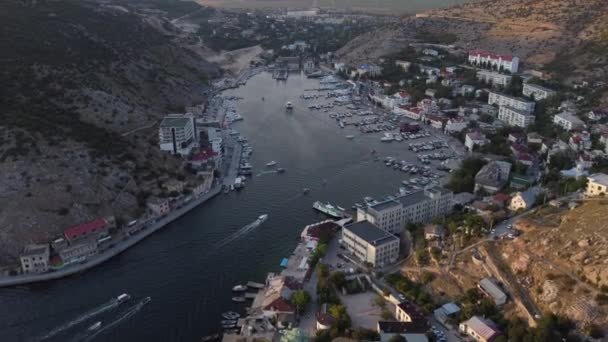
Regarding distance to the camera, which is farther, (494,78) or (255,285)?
(494,78)

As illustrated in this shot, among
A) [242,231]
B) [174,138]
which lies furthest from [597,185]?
[174,138]

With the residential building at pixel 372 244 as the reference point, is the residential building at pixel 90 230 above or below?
above

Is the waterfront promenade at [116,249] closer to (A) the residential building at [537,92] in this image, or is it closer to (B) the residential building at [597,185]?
(B) the residential building at [597,185]

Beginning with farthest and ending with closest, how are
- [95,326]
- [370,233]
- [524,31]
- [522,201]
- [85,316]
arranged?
1. [524,31]
2. [522,201]
3. [370,233]
4. [85,316]
5. [95,326]

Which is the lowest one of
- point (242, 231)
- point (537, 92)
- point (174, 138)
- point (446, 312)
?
point (242, 231)

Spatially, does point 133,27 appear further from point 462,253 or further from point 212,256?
point 462,253

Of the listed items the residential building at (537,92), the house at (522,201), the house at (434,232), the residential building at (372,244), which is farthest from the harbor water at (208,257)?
the residential building at (537,92)

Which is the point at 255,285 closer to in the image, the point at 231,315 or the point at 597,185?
the point at 231,315
